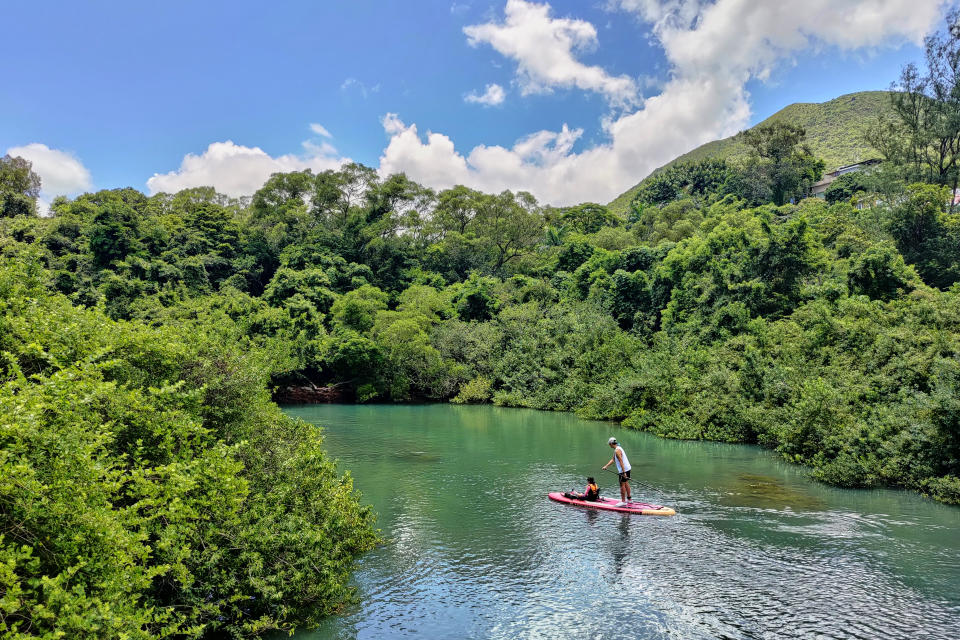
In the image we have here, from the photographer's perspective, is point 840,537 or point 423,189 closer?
point 840,537

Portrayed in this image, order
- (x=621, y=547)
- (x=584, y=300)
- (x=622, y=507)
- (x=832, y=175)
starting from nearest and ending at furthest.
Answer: (x=621, y=547)
(x=622, y=507)
(x=584, y=300)
(x=832, y=175)

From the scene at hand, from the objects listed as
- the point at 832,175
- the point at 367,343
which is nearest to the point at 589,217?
the point at 832,175

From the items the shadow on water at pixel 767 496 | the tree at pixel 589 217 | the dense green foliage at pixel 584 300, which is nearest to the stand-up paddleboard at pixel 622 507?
the shadow on water at pixel 767 496

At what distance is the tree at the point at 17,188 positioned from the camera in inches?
2216

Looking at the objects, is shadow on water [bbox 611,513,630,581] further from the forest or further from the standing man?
the forest

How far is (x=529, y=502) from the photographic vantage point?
52.6ft

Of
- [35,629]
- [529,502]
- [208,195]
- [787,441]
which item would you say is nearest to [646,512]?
[529,502]

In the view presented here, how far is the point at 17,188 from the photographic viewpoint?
59.5 meters

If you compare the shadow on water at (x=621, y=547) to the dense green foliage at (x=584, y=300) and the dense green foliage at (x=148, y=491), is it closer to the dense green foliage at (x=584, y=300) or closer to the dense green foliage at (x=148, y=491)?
the dense green foliage at (x=148, y=491)

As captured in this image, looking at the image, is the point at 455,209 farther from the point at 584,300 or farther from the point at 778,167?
the point at 778,167

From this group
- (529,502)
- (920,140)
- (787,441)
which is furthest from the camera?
(920,140)

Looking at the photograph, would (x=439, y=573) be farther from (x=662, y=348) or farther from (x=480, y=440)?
(x=662, y=348)

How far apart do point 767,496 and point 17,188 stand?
74720 millimetres

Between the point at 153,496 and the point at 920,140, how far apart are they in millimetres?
49507
